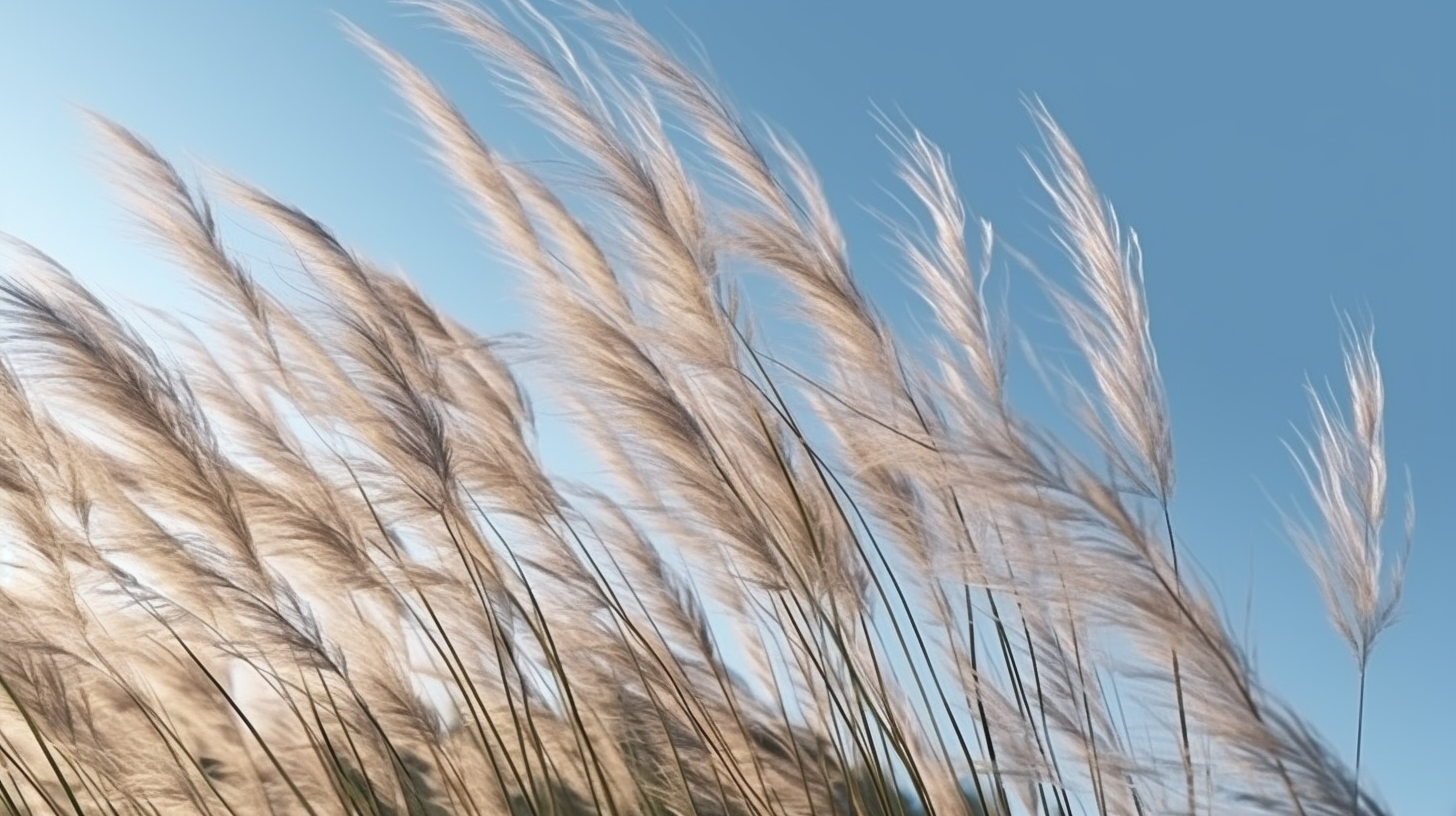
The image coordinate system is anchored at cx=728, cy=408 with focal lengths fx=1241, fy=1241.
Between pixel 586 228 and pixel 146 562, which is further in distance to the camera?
pixel 586 228

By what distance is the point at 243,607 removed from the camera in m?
1.69

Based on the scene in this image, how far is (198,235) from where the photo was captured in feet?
5.93

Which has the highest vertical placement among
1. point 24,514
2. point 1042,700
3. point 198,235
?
point 198,235

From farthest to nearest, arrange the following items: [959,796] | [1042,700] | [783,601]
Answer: [783,601] < [959,796] < [1042,700]

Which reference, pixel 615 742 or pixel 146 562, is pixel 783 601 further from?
pixel 146 562

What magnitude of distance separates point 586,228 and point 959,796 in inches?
39.9

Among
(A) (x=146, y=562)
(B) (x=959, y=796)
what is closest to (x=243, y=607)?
(A) (x=146, y=562)

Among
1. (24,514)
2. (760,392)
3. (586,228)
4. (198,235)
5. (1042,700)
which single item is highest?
(586,228)

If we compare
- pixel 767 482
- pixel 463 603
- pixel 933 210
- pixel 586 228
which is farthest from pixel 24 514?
pixel 933 210

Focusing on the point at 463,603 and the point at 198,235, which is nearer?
the point at 198,235

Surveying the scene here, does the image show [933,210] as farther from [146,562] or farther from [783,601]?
[146,562]

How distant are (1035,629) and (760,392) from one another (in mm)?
524

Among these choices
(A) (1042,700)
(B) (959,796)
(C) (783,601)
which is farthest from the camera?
(C) (783,601)

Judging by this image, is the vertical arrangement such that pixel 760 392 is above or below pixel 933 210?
below
